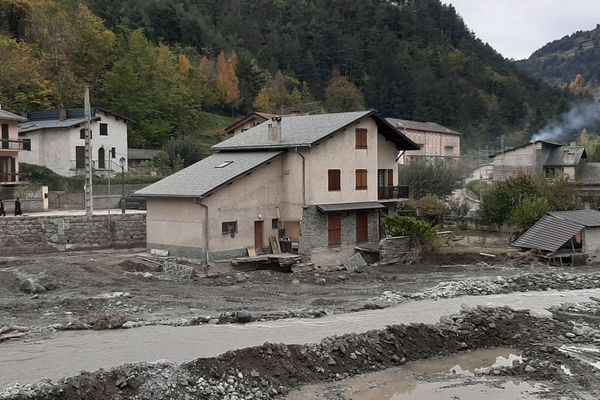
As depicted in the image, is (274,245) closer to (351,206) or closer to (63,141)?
(351,206)

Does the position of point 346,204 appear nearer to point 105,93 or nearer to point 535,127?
point 105,93

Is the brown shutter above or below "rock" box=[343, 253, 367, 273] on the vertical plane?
above

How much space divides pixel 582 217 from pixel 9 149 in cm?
3638

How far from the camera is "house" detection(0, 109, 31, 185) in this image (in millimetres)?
46000

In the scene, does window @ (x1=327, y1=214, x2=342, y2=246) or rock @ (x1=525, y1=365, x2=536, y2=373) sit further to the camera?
window @ (x1=327, y1=214, x2=342, y2=246)

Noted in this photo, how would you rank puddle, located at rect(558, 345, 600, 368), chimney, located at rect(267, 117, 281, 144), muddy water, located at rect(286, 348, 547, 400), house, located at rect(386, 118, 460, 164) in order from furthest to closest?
house, located at rect(386, 118, 460, 164) → chimney, located at rect(267, 117, 281, 144) → puddle, located at rect(558, 345, 600, 368) → muddy water, located at rect(286, 348, 547, 400)

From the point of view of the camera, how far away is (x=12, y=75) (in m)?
62.5

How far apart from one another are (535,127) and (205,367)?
120603mm

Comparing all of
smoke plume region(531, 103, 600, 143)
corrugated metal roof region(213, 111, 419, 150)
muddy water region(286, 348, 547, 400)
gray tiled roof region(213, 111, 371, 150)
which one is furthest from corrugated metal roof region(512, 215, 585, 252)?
smoke plume region(531, 103, 600, 143)

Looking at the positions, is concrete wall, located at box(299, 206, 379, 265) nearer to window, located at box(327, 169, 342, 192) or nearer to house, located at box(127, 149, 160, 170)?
window, located at box(327, 169, 342, 192)

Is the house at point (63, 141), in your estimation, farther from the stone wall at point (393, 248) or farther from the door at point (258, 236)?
the stone wall at point (393, 248)

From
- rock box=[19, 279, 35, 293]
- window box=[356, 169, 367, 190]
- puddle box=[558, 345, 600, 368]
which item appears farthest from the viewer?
window box=[356, 169, 367, 190]

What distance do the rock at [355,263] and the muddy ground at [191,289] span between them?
419mm

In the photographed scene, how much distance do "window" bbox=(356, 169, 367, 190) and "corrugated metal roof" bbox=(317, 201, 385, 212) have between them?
0.83 meters
